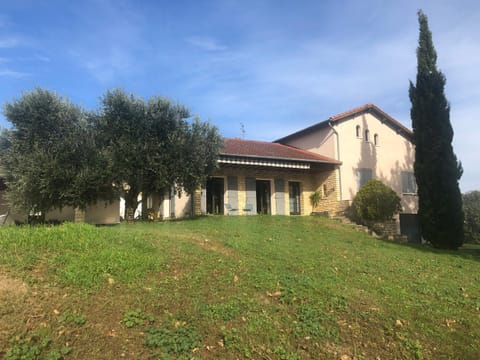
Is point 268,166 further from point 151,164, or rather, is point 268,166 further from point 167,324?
point 167,324

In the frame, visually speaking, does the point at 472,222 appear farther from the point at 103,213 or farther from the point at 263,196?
the point at 103,213

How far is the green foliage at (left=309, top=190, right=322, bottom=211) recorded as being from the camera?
21547 mm

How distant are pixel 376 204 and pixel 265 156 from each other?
6088 millimetres

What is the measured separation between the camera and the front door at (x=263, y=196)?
68.0 feet

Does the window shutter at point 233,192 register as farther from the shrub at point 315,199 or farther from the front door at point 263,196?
the shrub at point 315,199

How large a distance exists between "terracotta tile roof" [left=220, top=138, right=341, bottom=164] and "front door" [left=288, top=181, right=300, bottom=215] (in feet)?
6.17

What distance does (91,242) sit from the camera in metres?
7.12

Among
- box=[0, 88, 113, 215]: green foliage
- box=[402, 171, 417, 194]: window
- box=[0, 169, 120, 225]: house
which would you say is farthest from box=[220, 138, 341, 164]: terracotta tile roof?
box=[0, 88, 113, 215]: green foliage

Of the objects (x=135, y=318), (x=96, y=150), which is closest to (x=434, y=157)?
(x=96, y=150)

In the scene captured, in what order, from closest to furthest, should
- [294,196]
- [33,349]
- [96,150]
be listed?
1. [33,349]
2. [96,150]
3. [294,196]

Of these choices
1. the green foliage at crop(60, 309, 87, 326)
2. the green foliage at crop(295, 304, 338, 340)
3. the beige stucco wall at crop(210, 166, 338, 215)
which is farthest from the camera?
the beige stucco wall at crop(210, 166, 338, 215)

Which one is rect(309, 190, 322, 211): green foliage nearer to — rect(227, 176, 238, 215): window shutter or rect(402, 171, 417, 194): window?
rect(227, 176, 238, 215): window shutter

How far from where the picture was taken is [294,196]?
21719 millimetres

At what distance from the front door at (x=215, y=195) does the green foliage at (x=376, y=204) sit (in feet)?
23.6
